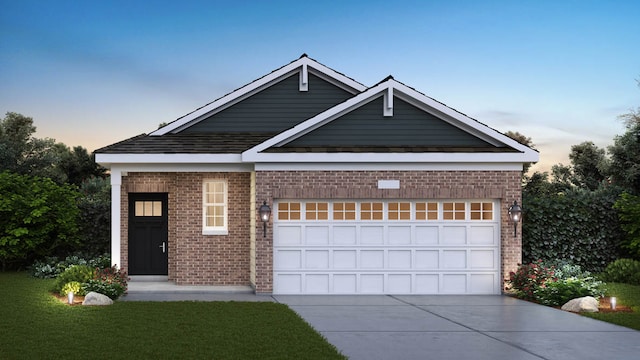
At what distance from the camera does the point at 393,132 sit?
2014cm

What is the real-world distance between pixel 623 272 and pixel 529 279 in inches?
198

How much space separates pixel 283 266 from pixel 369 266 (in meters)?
2.17

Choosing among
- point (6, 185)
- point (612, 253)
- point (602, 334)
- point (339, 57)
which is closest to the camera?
point (602, 334)

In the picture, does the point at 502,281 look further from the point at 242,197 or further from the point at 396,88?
the point at 242,197

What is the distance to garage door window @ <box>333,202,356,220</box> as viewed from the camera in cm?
1967

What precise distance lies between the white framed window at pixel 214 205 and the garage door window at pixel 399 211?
4690 millimetres

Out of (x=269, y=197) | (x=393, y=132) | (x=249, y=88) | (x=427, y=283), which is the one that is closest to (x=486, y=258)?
(x=427, y=283)

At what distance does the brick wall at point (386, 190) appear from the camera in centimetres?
1939

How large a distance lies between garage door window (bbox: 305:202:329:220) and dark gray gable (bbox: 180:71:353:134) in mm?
4281

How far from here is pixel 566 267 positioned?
19.7 meters

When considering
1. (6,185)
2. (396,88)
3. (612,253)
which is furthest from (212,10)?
(612,253)

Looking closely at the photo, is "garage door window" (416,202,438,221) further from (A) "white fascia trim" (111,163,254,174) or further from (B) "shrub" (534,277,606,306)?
(A) "white fascia trim" (111,163,254,174)

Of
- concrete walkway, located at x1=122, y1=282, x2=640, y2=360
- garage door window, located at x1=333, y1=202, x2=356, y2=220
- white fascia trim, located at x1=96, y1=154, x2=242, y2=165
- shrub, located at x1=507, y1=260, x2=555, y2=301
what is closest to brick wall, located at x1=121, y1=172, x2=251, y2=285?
white fascia trim, located at x1=96, y1=154, x2=242, y2=165

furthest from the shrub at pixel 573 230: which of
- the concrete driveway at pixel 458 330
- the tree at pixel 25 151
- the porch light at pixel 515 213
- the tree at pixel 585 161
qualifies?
the tree at pixel 25 151
